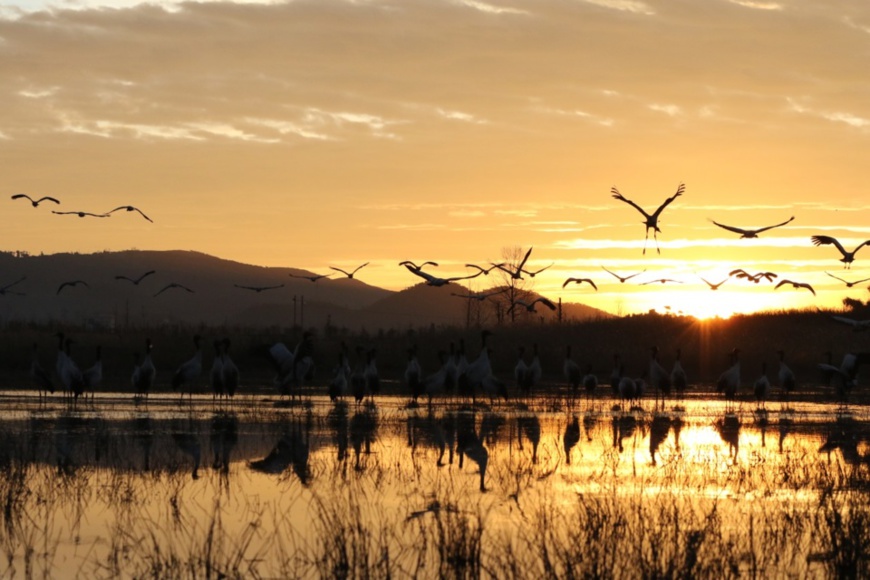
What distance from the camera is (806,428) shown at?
2975 centimetres

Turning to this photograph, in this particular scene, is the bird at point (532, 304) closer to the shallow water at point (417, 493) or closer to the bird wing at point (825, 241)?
the shallow water at point (417, 493)

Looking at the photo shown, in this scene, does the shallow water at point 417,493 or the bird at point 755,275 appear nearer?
the shallow water at point 417,493

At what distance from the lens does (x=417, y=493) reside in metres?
18.0

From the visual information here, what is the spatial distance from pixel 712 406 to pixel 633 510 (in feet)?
74.9

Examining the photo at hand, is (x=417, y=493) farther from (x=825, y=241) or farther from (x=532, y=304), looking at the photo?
(x=532, y=304)

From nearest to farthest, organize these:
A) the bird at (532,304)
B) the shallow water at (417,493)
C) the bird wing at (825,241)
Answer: the shallow water at (417,493), the bird wing at (825,241), the bird at (532,304)

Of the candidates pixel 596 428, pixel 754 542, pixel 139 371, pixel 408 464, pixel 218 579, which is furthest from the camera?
pixel 139 371

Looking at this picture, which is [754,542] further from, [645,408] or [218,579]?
[645,408]

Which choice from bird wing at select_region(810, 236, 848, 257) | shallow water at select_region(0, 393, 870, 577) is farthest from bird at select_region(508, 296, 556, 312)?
bird wing at select_region(810, 236, 848, 257)

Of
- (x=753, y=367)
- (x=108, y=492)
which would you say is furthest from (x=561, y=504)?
(x=753, y=367)

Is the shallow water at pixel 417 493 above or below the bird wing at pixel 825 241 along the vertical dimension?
below

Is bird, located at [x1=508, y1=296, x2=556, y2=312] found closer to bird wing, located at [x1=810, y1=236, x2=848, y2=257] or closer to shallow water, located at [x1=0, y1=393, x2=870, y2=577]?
shallow water, located at [x1=0, y1=393, x2=870, y2=577]

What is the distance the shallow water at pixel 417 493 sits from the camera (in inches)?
523

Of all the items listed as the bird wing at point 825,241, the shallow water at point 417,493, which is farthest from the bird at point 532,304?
the bird wing at point 825,241
